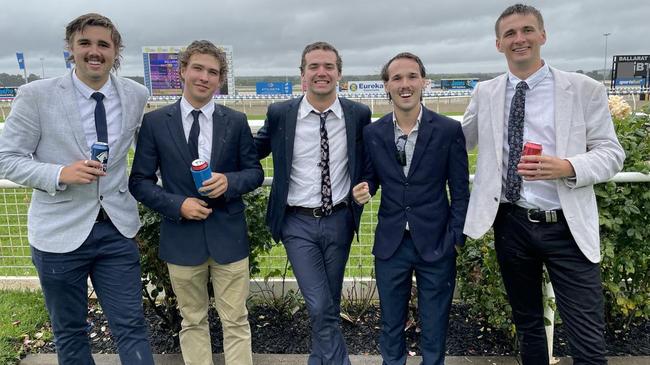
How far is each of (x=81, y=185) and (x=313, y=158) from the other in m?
1.34

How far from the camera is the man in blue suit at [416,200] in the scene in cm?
292

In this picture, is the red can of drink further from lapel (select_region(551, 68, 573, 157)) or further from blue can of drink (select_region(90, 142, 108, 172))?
blue can of drink (select_region(90, 142, 108, 172))

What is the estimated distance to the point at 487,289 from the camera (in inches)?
135

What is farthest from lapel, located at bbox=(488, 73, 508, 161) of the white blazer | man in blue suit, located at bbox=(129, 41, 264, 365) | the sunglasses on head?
man in blue suit, located at bbox=(129, 41, 264, 365)

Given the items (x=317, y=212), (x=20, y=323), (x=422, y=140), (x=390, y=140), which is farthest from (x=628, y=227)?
(x=20, y=323)

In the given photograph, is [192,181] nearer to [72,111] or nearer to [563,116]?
[72,111]

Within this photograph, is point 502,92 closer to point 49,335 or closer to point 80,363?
point 80,363

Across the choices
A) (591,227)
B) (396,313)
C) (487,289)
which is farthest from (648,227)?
(396,313)

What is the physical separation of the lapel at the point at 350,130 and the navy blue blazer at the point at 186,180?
578mm

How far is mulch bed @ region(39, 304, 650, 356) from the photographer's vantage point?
366 cm

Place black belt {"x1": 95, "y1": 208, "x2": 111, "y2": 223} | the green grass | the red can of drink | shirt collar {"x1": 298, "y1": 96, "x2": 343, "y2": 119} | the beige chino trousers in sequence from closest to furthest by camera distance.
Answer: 1. the red can of drink
2. black belt {"x1": 95, "y1": 208, "x2": 111, "y2": 223}
3. the beige chino trousers
4. shirt collar {"x1": 298, "y1": 96, "x2": 343, "y2": 119}
5. the green grass

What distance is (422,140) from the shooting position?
2924mm

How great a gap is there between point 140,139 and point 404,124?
1574 mm

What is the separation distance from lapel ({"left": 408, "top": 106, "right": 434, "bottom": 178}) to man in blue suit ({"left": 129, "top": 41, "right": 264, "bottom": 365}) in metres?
0.92
